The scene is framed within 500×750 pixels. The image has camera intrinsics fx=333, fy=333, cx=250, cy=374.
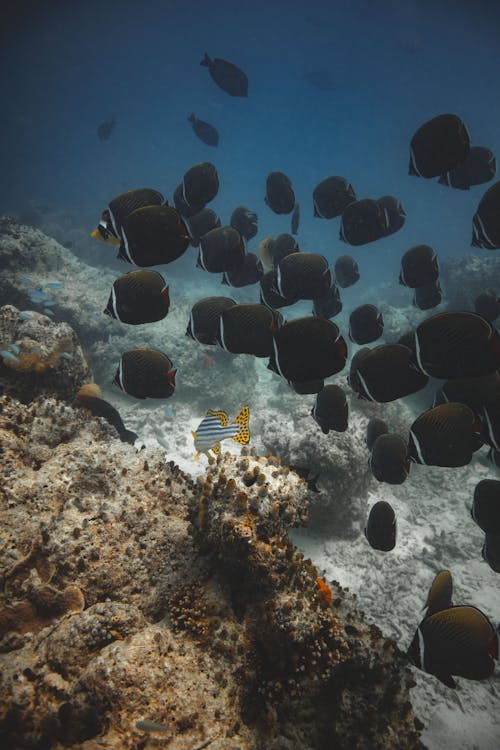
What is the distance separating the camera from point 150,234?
2.63 meters

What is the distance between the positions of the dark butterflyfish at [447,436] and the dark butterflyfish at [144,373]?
2121mm

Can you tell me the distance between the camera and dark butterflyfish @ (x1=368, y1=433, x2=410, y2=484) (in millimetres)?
3377

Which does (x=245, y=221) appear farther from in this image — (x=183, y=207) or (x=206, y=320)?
(x=206, y=320)

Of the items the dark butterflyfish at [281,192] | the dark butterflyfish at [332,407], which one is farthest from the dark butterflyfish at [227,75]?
the dark butterflyfish at [332,407]

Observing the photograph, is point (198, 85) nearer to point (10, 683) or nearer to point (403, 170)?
point (403, 170)

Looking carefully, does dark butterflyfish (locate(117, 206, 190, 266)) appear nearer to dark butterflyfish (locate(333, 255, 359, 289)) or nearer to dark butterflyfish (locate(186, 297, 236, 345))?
dark butterflyfish (locate(186, 297, 236, 345))

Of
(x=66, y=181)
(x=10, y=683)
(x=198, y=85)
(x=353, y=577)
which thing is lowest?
(x=353, y=577)

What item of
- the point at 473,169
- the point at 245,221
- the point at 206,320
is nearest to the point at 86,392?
the point at 206,320

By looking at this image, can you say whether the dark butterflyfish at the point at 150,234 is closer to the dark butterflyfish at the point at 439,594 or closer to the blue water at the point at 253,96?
the dark butterflyfish at the point at 439,594

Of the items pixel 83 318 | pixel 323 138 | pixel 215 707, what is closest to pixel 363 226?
pixel 215 707

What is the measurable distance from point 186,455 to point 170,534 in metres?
4.93

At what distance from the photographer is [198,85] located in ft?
227

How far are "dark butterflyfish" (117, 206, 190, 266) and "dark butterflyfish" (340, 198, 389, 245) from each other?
2364mm

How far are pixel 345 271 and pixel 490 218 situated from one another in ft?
7.46
